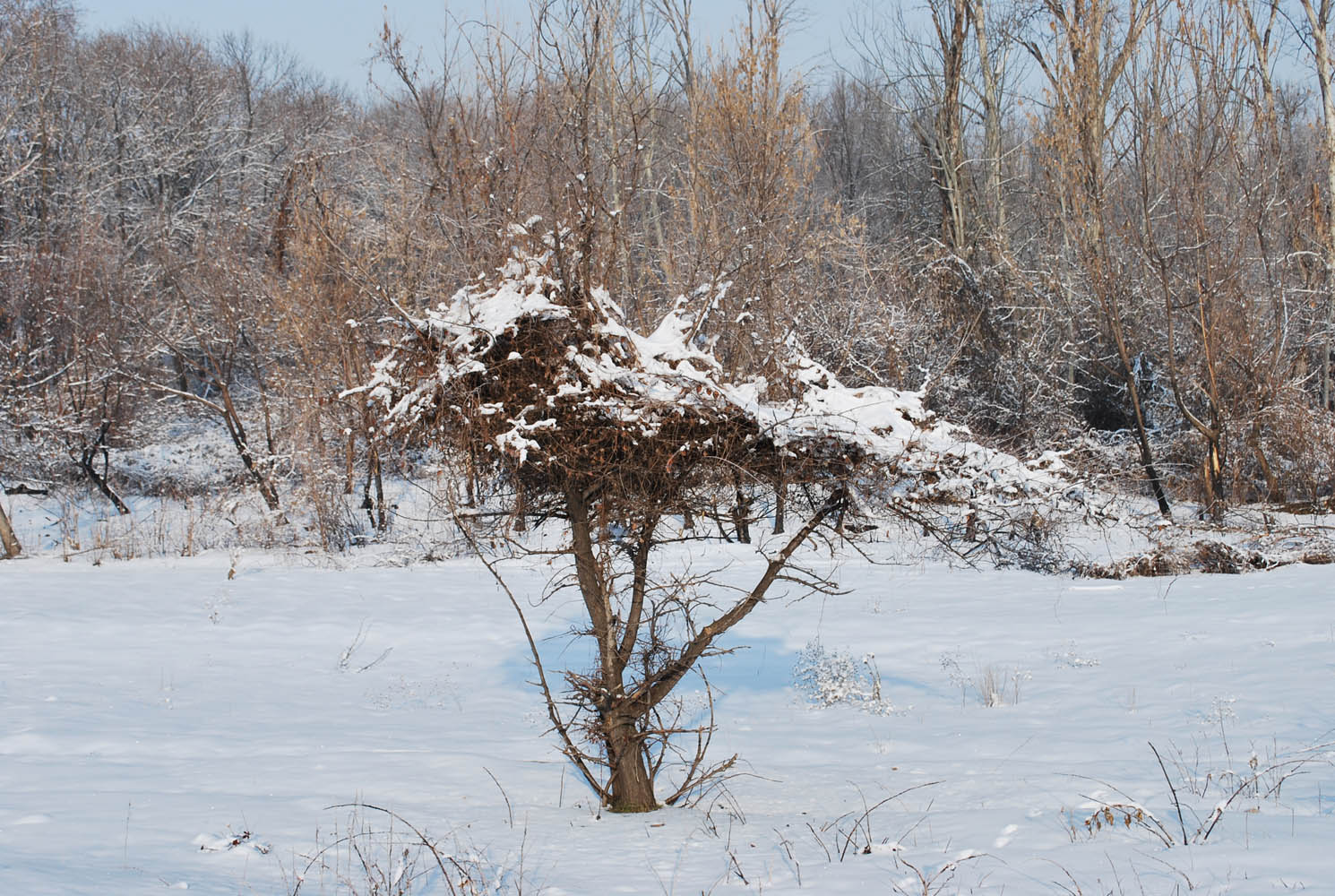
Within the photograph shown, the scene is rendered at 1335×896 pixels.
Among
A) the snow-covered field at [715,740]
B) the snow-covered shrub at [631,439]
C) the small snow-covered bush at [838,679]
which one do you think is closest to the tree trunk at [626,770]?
the snow-covered shrub at [631,439]

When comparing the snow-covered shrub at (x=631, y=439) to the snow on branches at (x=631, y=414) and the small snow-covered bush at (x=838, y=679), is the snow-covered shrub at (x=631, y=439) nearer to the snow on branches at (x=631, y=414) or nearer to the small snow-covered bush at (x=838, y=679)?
the snow on branches at (x=631, y=414)

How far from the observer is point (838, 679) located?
8828 mm

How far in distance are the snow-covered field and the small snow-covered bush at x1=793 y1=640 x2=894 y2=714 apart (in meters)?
0.06

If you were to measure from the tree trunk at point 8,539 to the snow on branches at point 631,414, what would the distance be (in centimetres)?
1277

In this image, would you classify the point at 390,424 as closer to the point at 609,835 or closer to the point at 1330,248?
the point at 609,835

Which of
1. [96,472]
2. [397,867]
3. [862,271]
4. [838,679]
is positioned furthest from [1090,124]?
[96,472]

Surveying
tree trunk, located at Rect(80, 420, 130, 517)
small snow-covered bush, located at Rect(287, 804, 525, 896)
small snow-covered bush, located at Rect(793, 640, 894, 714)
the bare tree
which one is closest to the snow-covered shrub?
small snow-covered bush, located at Rect(287, 804, 525, 896)

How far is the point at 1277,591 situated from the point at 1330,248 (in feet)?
33.6

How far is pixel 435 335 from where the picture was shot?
5039mm

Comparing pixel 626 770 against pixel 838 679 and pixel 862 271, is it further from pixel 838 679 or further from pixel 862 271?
pixel 862 271

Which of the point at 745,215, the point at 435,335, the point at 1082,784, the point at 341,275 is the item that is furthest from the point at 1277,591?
the point at 341,275

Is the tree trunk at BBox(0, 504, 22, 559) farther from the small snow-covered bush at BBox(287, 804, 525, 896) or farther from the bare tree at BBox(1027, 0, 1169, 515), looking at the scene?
the bare tree at BBox(1027, 0, 1169, 515)

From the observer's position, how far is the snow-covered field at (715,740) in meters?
4.15

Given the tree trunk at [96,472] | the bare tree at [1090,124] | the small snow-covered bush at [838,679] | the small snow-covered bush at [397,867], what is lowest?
the small snow-covered bush at [838,679]
